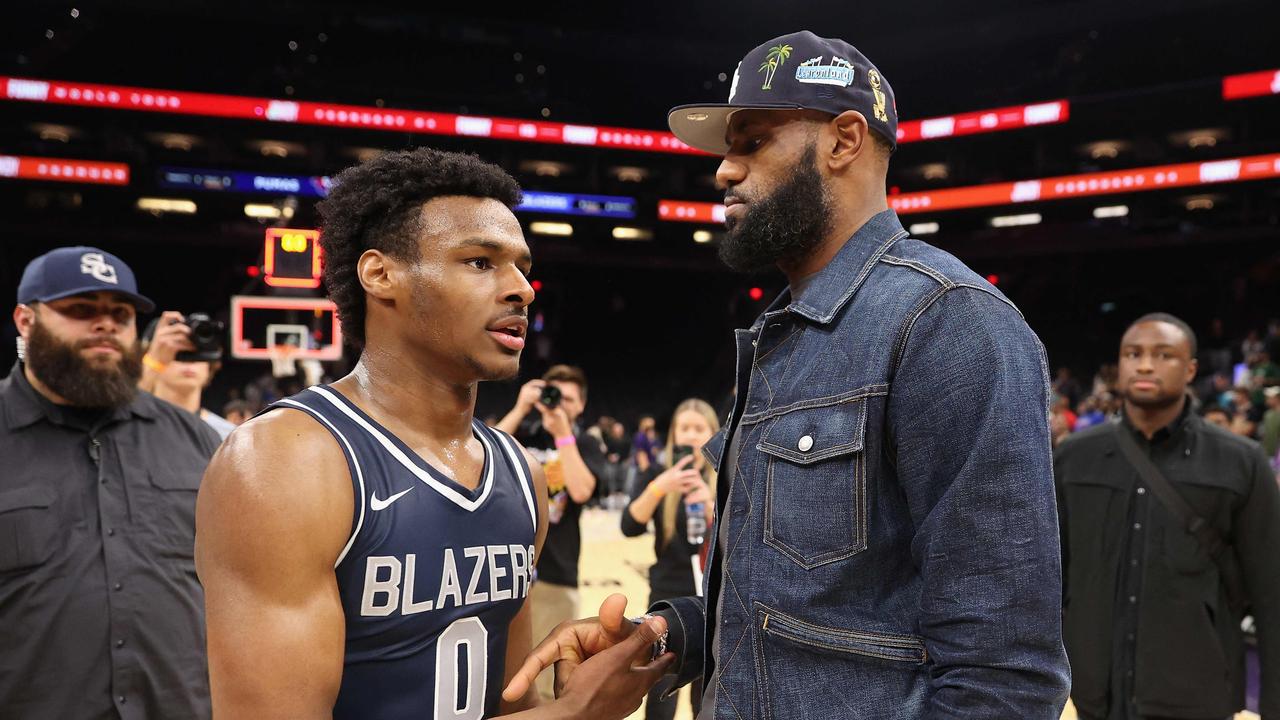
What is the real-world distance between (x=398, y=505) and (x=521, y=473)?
41 centimetres

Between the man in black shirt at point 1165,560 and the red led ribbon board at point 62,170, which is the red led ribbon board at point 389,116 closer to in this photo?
the red led ribbon board at point 62,170

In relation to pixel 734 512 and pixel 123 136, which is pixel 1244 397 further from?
pixel 123 136

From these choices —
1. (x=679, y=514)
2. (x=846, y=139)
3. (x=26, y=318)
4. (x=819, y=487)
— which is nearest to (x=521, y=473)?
(x=819, y=487)

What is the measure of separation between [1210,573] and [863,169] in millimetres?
2497

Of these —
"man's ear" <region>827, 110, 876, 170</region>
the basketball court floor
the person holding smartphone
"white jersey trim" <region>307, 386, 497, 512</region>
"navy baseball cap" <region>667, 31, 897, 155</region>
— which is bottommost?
the basketball court floor

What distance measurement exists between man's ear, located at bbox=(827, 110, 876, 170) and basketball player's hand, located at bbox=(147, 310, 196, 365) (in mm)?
3252

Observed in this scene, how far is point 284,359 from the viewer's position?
694 centimetres

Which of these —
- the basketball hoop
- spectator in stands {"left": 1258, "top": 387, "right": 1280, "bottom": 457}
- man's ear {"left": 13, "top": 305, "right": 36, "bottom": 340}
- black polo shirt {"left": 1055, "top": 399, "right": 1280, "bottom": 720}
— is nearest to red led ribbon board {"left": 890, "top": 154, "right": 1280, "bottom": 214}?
spectator in stands {"left": 1258, "top": 387, "right": 1280, "bottom": 457}

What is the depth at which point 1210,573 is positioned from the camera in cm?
330

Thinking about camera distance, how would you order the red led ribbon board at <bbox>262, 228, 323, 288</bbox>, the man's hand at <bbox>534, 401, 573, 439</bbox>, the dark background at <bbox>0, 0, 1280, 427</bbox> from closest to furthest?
1. the man's hand at <bbox>534, 401, 573, 439</bbox>
2. the red led ribbon board at <bbox>262, 228, 323, 288</bbox>
3. the dark background at <bbox>0, 0, 1280, 427</bbox>

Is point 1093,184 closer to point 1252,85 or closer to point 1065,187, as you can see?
point 1065,187

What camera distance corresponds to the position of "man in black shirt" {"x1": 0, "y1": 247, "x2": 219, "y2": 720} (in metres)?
2.55

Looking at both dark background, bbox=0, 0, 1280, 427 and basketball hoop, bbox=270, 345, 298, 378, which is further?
dark background, bbox=0, 0, 1280, 427

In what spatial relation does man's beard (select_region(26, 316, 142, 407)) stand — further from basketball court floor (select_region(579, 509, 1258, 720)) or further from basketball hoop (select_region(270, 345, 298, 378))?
basketball hoop (select_region(270, 345, 298, 378))
